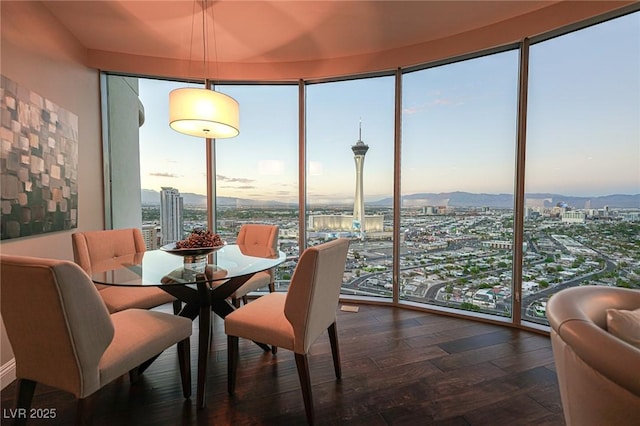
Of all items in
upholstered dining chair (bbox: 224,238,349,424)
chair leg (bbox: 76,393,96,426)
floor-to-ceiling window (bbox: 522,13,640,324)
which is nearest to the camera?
chair leg (bbox: 76,393,96,426)

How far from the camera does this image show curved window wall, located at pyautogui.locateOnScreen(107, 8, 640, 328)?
2.28 m

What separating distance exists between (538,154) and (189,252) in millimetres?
3088

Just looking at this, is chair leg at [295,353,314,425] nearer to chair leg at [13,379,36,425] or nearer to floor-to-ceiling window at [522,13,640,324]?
chair leg at [13,379,36,425]

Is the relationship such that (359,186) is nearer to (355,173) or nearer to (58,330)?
(355,173)

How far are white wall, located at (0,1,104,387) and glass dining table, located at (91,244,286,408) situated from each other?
0.66 metres

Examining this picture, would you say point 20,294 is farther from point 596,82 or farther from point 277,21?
point 596,82

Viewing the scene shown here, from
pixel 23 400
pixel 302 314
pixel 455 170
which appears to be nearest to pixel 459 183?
pixel 455 170

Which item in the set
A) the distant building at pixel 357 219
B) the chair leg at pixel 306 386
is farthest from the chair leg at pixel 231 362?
the distant building at pixel 357 219

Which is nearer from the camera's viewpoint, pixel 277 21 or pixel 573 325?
pixel 573 325

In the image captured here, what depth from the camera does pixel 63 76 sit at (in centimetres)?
248

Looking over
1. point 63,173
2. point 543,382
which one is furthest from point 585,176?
point 63,173

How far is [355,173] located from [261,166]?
3.90ft

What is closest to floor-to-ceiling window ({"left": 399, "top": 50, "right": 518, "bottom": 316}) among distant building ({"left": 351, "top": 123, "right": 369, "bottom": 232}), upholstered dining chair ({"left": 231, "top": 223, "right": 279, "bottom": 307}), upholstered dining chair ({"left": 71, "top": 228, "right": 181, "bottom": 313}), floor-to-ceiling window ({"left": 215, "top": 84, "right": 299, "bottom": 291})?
distant building ({"left": 351, "top": 123, "right": 369, "bottom": 232})

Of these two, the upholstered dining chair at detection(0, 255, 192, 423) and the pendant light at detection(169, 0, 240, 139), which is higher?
the pendant light at detection(169, 0, 240, 139)
